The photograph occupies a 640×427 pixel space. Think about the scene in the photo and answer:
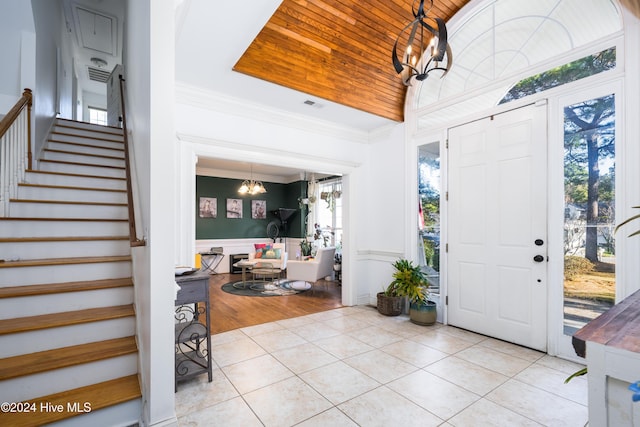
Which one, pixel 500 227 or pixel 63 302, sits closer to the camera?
pixel 63 302

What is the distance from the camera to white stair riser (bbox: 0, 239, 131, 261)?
2484 mm

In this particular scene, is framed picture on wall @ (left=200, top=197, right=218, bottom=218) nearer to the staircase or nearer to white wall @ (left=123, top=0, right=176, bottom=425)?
the staircase

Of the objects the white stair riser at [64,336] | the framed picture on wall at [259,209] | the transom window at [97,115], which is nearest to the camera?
the white stair riser at [64,336]

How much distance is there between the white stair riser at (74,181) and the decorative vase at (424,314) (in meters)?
4.02

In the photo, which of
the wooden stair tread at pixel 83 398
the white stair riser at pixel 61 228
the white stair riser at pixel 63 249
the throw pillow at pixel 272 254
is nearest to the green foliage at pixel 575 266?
the wooden stair tread at pixel 83 398

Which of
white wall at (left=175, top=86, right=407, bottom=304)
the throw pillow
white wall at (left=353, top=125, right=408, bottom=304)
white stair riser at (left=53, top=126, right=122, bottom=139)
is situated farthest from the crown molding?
the throw pillow

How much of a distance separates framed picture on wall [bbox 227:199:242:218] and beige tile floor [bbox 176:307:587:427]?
18.3 ft

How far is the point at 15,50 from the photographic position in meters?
3.47

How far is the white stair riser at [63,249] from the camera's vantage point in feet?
8.15

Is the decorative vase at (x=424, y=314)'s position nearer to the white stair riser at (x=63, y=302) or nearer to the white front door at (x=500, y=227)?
the white front door at (x=500, y=227)

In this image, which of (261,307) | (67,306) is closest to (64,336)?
(67,306)

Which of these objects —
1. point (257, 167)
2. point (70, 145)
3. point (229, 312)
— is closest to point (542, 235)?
point (229, 312)

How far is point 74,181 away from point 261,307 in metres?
2.97

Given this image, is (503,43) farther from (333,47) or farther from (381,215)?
(381,215)
